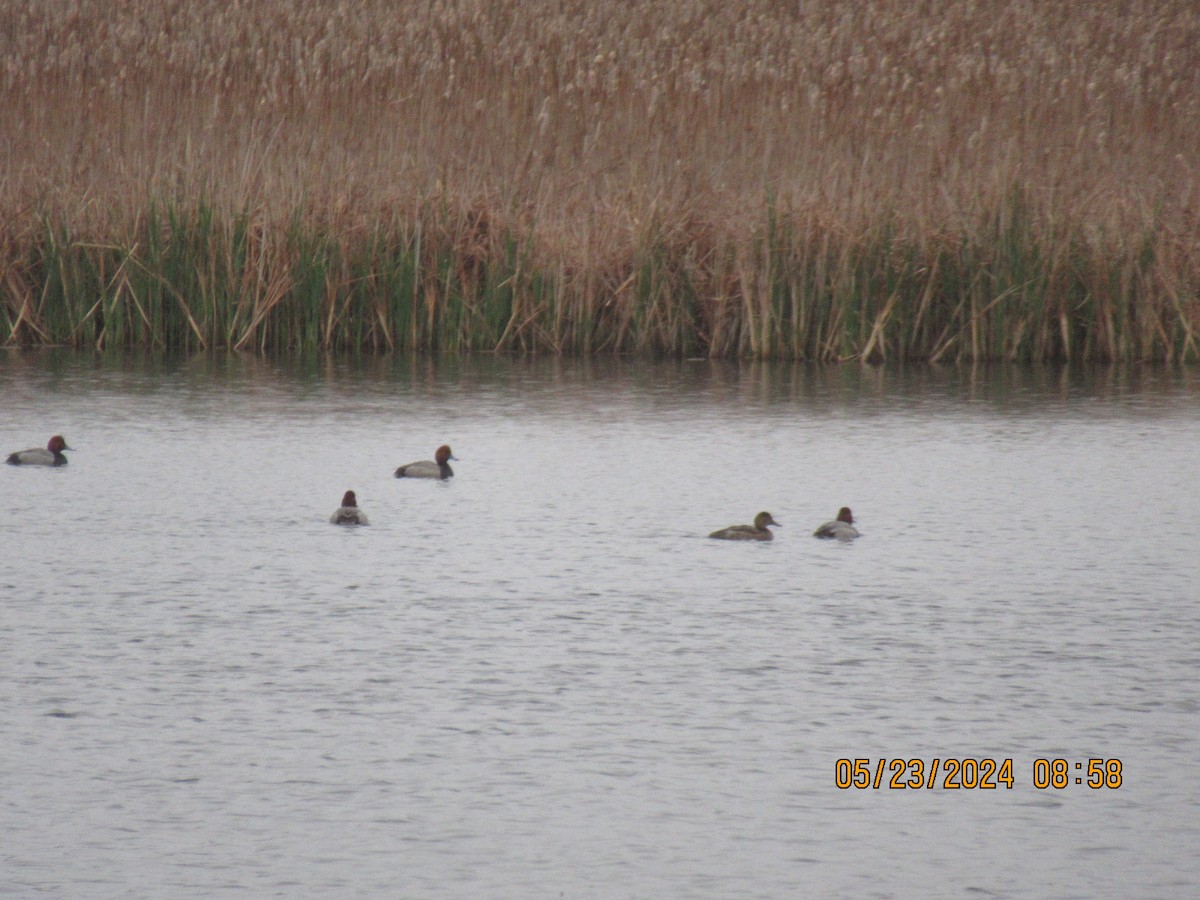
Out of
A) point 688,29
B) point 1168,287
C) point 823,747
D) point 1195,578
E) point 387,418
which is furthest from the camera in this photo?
point 688,29

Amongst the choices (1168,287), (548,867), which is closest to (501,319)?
(1168,287)

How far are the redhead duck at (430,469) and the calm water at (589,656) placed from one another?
89mm

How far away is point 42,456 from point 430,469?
1.81 metres

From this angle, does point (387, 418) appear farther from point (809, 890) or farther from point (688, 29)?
point (688, 29)

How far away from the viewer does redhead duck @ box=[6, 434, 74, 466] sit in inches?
351

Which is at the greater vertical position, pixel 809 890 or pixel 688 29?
pixel 688 29

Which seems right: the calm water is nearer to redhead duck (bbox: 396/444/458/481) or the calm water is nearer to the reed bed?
redhead duck (bbox: 396/444/458/481)

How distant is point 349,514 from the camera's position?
7.66 m

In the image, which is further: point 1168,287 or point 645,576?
point 1168,287

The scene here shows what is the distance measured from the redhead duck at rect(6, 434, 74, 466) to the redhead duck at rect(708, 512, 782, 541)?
10.9ft

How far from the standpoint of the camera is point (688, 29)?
22219 millimetres

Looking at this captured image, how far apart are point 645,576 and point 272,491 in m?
2.35
